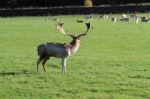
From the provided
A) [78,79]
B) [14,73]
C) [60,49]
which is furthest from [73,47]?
[14,73]

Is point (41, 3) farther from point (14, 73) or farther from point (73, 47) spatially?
point (73, 47)

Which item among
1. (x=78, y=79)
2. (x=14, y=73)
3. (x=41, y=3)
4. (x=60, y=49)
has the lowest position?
(x=41, y=3)

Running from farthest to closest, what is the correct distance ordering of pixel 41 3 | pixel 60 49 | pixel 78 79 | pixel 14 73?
pixel 41 3, pixel 14 73, pixel 60 49, pixel 78 79

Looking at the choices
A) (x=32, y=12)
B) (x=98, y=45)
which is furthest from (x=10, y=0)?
(x=98, y=45)

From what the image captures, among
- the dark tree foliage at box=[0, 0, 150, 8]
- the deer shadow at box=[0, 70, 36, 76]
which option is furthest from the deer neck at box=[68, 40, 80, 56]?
the dark tree foliage at box=[0, 0, 150, 8]

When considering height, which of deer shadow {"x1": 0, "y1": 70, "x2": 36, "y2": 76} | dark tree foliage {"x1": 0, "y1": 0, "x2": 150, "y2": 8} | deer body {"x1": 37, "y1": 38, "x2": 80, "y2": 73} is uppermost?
deer body {"x1": 37, "y1": 38, "x2": 80, "y2": 73}

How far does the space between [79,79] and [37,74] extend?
146cm

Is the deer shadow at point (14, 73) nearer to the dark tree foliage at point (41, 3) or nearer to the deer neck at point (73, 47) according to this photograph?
the deer neck at point (73, 47)

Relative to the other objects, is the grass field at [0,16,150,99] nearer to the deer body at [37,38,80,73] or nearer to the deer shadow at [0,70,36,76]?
the deer shadow at [0,70,36,76]

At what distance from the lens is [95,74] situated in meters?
15.4

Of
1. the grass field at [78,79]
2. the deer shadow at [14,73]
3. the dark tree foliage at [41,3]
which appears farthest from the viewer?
the dark tree foliage at [41,3]

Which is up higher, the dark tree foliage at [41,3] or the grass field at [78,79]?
the grass field at [78,79]

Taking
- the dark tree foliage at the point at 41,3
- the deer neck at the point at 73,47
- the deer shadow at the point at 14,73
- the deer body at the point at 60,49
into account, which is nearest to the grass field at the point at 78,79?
the deer shadow at the point at 14,73

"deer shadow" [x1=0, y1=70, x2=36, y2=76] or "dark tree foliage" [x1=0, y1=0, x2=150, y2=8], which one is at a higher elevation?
"deer shadow" [x1=0, y1=70, x2=36, y2=76]
